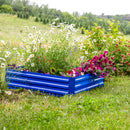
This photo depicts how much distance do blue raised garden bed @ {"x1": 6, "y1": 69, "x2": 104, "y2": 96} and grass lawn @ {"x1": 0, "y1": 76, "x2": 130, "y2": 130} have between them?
0.22 meters

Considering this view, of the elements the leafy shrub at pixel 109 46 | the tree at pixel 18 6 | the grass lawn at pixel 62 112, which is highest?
the tree at pixel 18 6

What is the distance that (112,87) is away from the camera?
5180mm

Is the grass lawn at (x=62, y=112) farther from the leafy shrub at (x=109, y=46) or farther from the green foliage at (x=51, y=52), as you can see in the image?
the leafy shrub at (x=109, y=46)

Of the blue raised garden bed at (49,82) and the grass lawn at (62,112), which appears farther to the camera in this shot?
the blue raised garden bed at (49,82)

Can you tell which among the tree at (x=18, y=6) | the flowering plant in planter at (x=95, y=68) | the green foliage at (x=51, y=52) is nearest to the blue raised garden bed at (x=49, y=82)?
the flowering plant in planter at (x=95, y=68)

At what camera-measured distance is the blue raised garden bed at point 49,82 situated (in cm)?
425

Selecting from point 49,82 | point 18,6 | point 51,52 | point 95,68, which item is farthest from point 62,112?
point 18,6

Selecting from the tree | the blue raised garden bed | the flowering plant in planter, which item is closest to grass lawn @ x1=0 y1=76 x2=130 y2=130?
the blue raised garden bed

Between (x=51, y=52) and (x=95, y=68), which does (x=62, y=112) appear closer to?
(x=51, y=52)

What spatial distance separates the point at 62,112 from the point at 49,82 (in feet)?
3.96

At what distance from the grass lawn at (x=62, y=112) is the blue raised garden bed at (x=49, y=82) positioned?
8.6 inches

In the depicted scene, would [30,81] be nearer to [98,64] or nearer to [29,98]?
[29,98]

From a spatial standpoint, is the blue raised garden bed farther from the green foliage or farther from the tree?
the tree

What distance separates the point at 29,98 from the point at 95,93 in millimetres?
1484
